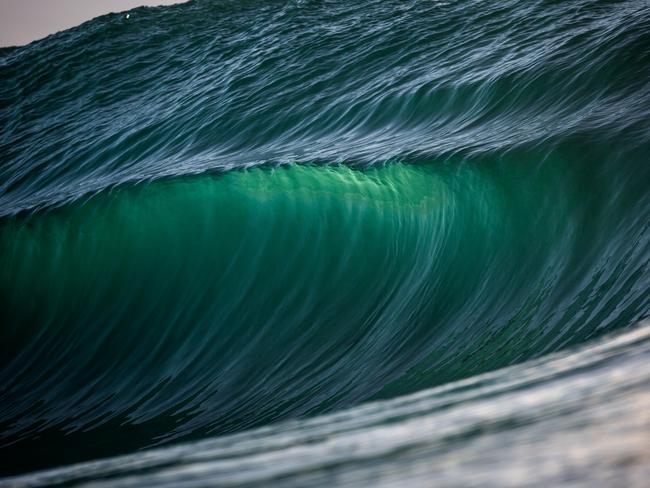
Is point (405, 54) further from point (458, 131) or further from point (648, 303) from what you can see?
point (648, 303)

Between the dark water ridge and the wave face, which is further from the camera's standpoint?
the wave face

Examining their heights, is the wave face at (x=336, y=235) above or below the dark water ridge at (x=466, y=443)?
below

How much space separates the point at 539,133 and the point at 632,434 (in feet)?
14.6

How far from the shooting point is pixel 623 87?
4910 millimetres

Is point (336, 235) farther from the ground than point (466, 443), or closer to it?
closer to it

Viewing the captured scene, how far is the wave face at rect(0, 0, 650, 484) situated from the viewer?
3.51m

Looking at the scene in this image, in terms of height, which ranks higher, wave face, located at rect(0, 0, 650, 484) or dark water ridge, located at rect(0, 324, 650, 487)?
dark water ridge, located at rect(0, 324, 650, 487)

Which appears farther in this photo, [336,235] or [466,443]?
[336,235]

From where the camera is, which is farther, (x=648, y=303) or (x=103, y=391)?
(x=103, y=391)

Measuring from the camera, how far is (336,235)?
5027 millimetres

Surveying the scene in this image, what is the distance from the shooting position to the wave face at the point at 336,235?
3.51 meters

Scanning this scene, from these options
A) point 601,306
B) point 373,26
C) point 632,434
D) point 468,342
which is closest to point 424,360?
point 468,342

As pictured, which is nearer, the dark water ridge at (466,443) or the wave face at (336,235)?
the dark water ridge at (466,443)

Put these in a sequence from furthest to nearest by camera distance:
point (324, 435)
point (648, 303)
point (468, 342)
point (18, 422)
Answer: point (18, 422) → point (468, 342) → point (648, 303) → point (324, 435)
